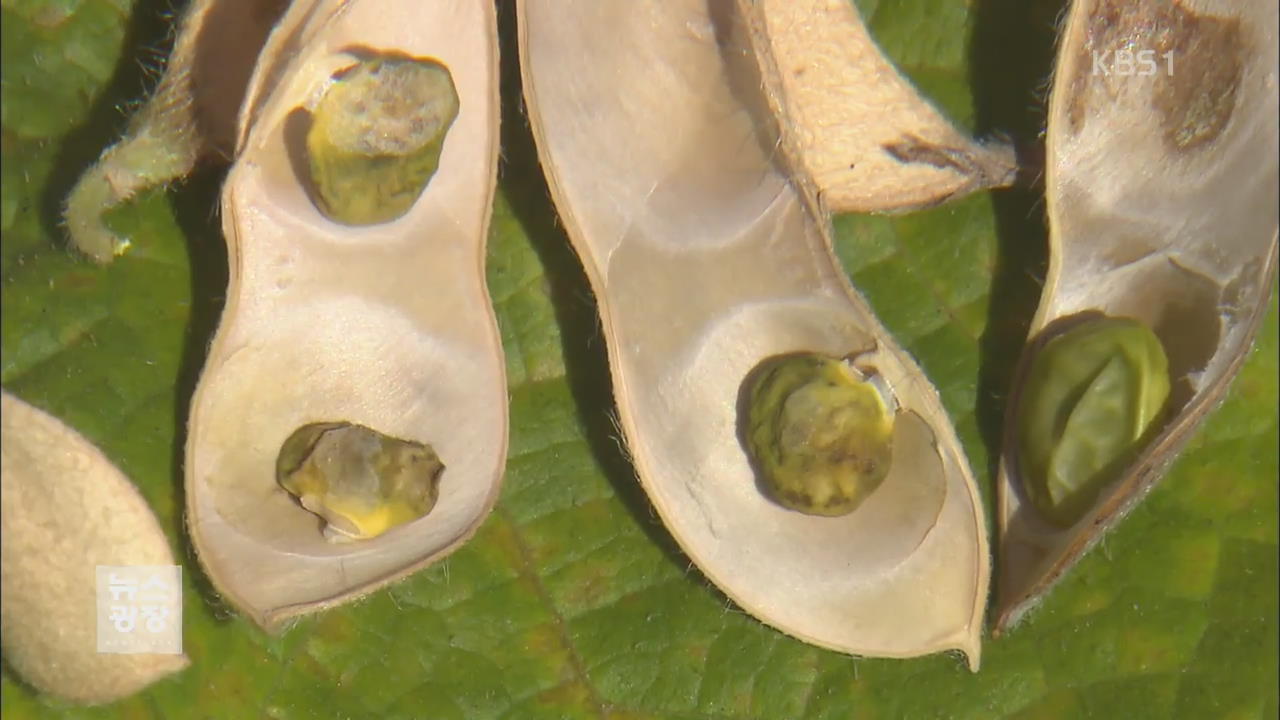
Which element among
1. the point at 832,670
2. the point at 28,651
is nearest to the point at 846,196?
the point at 832,670

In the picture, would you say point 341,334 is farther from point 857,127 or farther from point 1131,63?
→ point 1131,63

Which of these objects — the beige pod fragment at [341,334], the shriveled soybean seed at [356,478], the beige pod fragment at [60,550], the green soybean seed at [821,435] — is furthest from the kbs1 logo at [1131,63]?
the beige pod fragment at [60,550]

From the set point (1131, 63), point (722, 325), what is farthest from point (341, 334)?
point (1131, 63)

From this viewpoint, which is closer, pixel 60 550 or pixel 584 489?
pixel 60 550

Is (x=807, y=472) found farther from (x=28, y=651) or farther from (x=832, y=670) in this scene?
(x=28, y=651)

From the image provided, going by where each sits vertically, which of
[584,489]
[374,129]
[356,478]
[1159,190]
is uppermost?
[374,129]

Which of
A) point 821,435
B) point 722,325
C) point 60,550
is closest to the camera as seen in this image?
point 60,550
